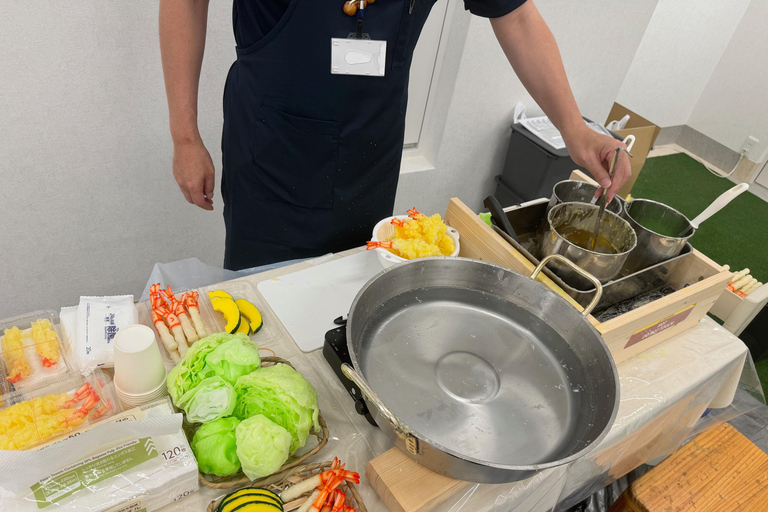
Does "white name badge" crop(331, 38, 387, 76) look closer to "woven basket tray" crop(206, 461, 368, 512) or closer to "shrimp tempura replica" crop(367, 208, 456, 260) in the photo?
"shrimp tempura replica" crop(367, 208, 456, 260)

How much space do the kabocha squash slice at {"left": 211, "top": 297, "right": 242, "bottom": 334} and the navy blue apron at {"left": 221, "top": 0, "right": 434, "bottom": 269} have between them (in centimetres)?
37

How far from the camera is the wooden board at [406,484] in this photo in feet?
2.34

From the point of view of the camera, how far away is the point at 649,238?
3.60 feet

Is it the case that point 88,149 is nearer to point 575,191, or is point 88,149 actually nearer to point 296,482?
point 296,482

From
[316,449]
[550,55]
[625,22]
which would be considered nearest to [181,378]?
[316,449]

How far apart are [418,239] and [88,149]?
4.16 feet

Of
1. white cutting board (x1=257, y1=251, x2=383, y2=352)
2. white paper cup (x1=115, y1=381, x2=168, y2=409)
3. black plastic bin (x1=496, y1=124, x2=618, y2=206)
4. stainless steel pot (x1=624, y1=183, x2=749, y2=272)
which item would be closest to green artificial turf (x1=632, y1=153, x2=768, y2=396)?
black plastic bin (x1=496, y1=124, x2=618, y2=206)

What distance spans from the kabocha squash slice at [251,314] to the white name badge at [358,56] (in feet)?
1.81

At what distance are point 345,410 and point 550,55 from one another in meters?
1.01

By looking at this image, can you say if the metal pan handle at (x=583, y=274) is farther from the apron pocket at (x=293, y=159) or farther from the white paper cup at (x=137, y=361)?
the white paper cup at (x=137, y=361)

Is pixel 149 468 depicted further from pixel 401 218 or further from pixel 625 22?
pixel 625 22

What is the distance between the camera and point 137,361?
728 millimetres

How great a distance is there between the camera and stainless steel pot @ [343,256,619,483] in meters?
0.73

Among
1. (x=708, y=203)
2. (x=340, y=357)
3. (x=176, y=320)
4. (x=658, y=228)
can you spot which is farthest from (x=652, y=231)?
(x=708, y=203)
